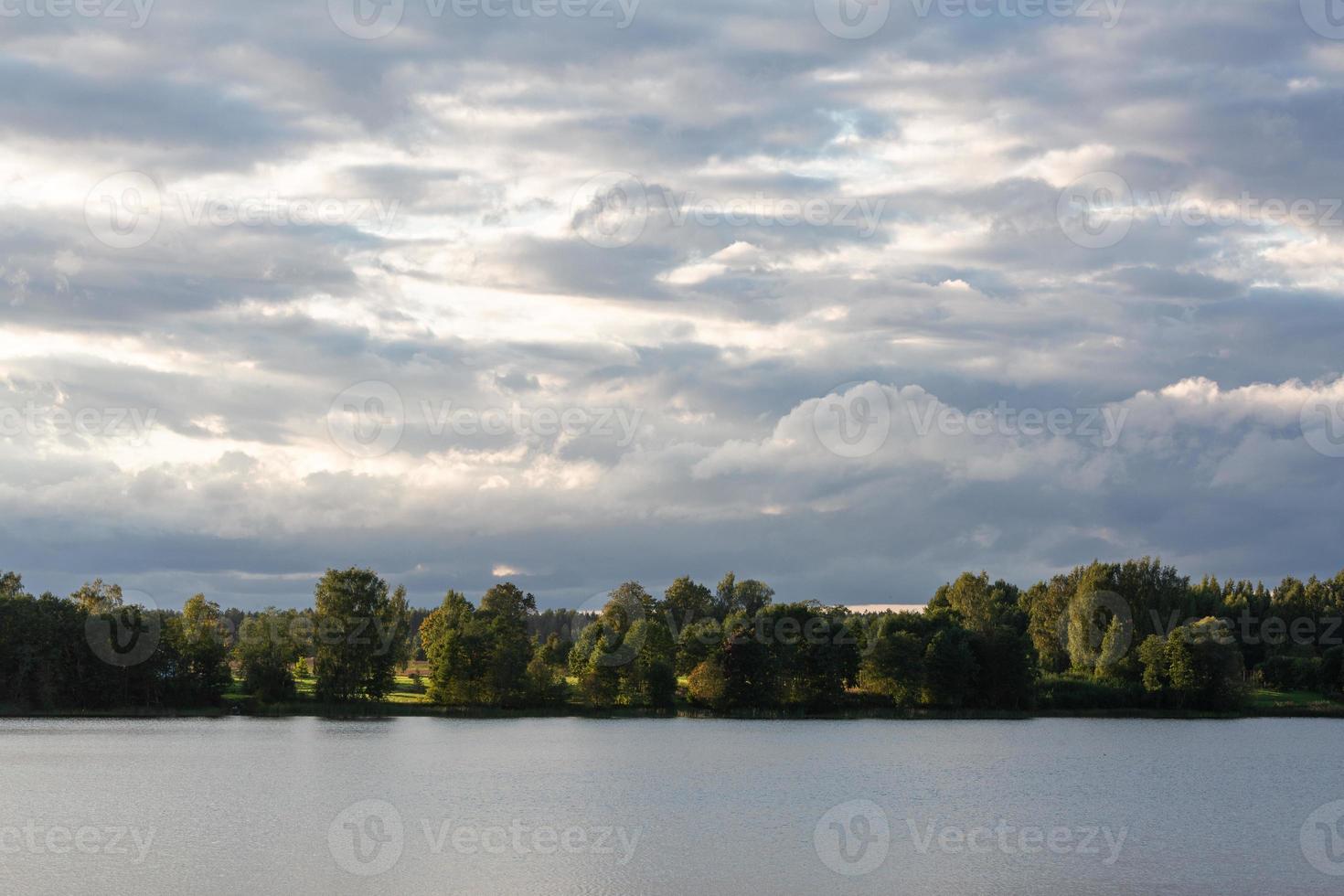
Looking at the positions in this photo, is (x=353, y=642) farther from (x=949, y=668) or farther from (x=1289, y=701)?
(x=1289, y=701)

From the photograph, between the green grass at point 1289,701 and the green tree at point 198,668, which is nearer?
the green tree at point 198,668

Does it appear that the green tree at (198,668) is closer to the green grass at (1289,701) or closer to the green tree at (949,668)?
the green tree at (949,668)

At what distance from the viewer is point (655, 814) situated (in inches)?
2217

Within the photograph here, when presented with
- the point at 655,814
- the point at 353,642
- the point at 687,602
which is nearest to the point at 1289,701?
the point at 687,602

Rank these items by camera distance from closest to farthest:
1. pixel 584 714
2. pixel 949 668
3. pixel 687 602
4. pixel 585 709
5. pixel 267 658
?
pixel 267 658 < pixel 584 714 < pixel 585 709 < pixel 949 668 < pixel 687 602

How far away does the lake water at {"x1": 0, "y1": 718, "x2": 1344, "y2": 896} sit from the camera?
4091 cm

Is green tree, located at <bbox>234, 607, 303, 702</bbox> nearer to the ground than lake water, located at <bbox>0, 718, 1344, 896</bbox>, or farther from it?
farther from it

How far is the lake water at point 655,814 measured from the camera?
1610 inches

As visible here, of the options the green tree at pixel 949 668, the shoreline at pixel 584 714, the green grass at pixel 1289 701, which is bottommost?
the shoreline at pixel 584 714

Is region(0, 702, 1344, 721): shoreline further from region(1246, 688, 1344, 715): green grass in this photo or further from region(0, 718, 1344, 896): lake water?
region(0, 718, 1344, 896): lake water

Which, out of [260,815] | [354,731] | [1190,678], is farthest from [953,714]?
[260,815]

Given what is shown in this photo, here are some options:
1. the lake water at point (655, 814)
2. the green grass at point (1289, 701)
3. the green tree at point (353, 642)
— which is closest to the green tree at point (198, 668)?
the green tree at point (353, 642)

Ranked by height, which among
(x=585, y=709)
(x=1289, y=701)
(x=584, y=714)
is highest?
(x=1289, y=701)

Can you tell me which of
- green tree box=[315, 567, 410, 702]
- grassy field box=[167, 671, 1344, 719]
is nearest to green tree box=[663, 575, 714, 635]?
grassy field box=[167, 671, 1344, 719]
